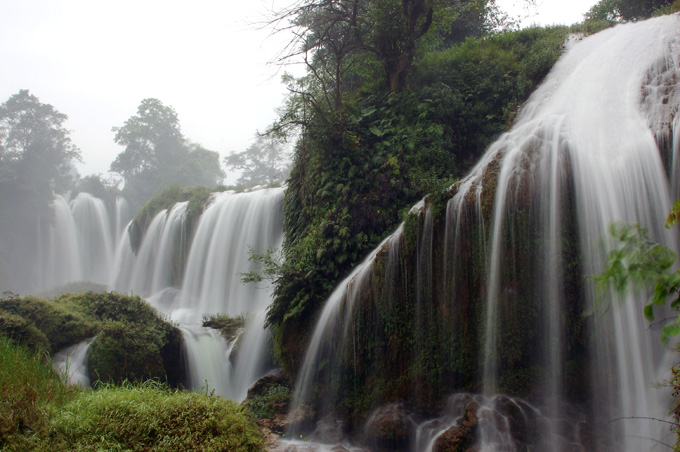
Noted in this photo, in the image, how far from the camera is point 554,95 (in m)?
8.95

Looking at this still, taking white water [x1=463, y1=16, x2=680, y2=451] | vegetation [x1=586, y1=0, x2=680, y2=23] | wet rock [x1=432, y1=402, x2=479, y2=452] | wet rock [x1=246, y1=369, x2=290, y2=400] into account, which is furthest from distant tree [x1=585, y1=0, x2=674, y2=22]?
wet rock [x1=246, y1=369, x2=290, y2=400]

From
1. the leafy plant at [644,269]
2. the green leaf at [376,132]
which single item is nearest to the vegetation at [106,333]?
the green leaf at [376,132]

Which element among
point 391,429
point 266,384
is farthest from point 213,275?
point 391,429

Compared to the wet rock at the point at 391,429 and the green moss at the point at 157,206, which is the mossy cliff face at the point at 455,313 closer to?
the wet rock at the point at 391,429

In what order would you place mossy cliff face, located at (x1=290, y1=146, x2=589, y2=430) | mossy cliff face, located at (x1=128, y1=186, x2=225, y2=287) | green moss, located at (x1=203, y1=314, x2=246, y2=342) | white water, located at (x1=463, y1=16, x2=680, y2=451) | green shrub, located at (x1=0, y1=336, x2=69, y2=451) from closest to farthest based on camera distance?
green shrub, located at (x1=0, y1=336, x2=69, y2=451) → white water, located at (x1=463, y1=16, x2=680, y2=451) → mossy cliff face, located at (x1=290, y1=146, x2=589, y2=430) → green moss, located at (x1=203, y1=314, x2=246, y2=342) → mossy cliff face, located at (x1=128, y1=186, x2=225, y2=287)

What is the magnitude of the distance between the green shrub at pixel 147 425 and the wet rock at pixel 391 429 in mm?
2027

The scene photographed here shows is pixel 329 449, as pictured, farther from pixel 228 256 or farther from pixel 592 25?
pixel 592 25

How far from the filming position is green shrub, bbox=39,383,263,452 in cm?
384

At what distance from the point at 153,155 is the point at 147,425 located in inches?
1575

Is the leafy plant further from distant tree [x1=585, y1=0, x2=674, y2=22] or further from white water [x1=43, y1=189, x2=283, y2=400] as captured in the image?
distant tree [x1=585, y1=0, x2=674, y2=22]

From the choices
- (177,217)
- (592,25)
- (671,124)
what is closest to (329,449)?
(671,124)

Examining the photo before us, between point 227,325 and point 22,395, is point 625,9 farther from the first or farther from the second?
point 22,395

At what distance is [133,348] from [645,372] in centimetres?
900

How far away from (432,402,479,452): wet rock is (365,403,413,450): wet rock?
0.62m
